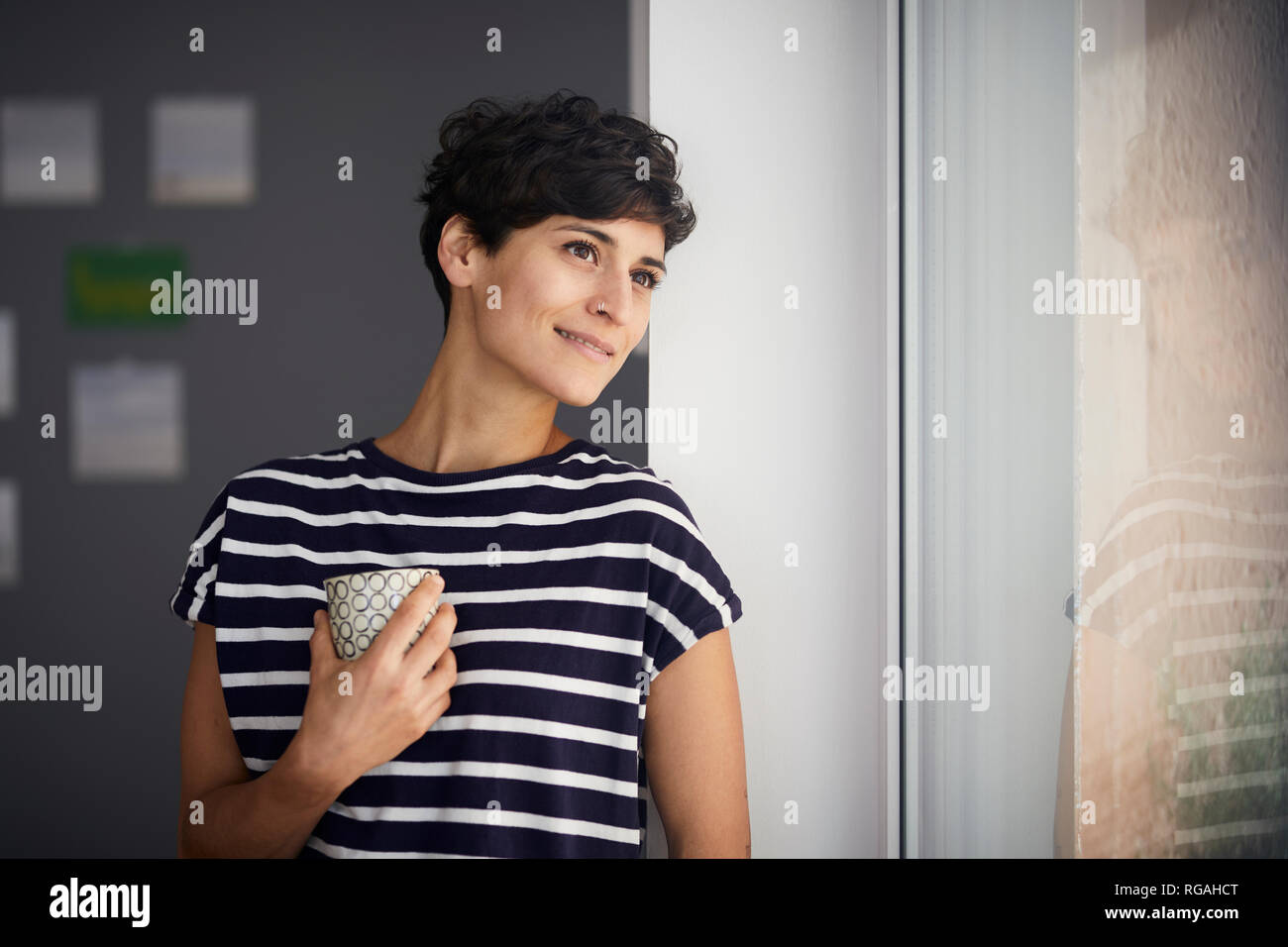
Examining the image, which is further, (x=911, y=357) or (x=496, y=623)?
(x=911, y=357)

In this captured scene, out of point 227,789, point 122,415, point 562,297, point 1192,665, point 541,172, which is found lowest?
point 227,789

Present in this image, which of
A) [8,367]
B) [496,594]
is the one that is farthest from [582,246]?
[8,367]

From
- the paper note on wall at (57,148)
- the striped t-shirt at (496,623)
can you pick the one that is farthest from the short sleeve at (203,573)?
the paper note on wall at (57,148)

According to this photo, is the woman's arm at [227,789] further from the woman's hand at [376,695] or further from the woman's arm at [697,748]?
the woman's arm at [697,748]

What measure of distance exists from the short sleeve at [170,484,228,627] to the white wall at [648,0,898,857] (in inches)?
17.7

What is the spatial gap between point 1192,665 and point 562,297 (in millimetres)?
676

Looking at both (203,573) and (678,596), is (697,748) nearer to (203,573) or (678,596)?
(678,596)

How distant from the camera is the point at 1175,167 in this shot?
2.54ft

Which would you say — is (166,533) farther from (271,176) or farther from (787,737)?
(787,737)

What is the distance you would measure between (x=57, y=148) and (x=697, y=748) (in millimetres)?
892

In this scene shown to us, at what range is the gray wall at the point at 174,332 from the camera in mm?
874

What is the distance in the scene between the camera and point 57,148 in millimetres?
880

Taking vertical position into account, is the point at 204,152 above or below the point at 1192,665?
above

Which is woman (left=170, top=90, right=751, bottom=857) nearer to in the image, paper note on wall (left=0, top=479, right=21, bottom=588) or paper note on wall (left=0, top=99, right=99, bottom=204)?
paper note on wall (left=0, top=479, right=21, bottom=588)
